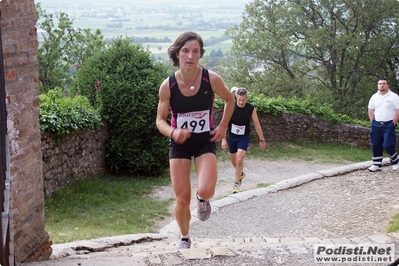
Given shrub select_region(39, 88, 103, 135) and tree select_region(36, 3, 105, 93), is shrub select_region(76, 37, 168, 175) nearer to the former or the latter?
shrub select_region(39, 88, 103, 135)

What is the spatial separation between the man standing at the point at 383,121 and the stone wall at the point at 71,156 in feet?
18.6

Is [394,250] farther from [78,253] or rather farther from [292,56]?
[292,56]

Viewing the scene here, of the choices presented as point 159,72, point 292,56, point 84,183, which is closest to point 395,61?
point 292,56

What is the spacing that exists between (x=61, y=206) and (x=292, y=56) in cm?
2322

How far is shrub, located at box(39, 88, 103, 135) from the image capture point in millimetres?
9305

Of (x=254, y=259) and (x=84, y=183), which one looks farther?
(x=84, y=183)

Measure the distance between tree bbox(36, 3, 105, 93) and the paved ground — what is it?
16646mm

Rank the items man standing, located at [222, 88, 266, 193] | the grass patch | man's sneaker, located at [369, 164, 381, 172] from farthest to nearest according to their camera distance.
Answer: man's sneaker, located at [369, 164, 381, 172] → man standing, located at [222, 88, 266, 193] → the grass patch

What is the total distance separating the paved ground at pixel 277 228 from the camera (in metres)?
5.11

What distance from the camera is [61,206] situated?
29.6 ft

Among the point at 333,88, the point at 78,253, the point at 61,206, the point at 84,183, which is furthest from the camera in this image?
the point at 333,88

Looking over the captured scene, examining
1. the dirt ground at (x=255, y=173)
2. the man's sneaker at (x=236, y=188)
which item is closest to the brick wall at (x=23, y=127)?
the dirt ground at (x=255, y=173)

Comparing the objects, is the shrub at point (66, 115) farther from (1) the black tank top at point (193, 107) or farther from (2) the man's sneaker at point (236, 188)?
(1) the black tank top at point (193, 107)

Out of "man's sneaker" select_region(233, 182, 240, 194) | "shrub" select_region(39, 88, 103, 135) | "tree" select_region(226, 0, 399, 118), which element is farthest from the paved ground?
"tree" select_region(226, 0, 399, 118)
